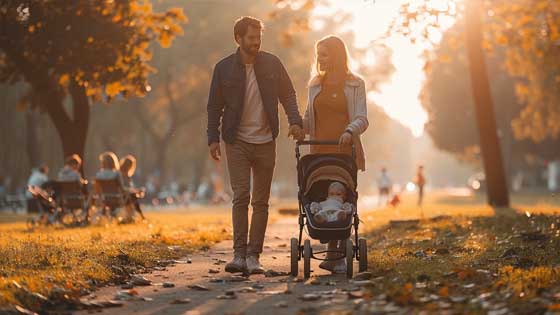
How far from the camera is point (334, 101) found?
9305mm

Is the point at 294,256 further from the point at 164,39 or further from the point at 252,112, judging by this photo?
the point at 164,39

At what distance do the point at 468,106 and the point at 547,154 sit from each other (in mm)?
6173

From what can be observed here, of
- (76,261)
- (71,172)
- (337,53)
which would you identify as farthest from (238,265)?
(71,172)

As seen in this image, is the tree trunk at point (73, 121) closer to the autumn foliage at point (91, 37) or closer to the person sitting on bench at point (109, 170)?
the person sitting on bench at point (109, 170)

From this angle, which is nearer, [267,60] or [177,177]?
[267,60]

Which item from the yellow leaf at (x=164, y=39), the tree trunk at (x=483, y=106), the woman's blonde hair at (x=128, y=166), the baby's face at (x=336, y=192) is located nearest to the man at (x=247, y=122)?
the baby's face at (x=336, y=192)

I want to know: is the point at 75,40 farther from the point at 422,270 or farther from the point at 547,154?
the point at 547,154

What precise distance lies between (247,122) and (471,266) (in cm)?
244

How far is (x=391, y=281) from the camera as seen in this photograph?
308 inches

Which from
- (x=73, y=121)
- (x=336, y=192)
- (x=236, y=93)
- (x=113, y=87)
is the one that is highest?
(x=113, y=87)

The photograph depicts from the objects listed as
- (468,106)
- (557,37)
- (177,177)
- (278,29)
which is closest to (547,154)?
(468,106)

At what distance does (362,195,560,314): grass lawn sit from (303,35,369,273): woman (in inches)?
44.4

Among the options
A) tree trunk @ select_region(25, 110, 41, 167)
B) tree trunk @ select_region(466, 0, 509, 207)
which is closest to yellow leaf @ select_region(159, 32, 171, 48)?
tree trunk @ select_region(466, 0, 509, 207)

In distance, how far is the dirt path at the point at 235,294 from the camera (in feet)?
22.4
